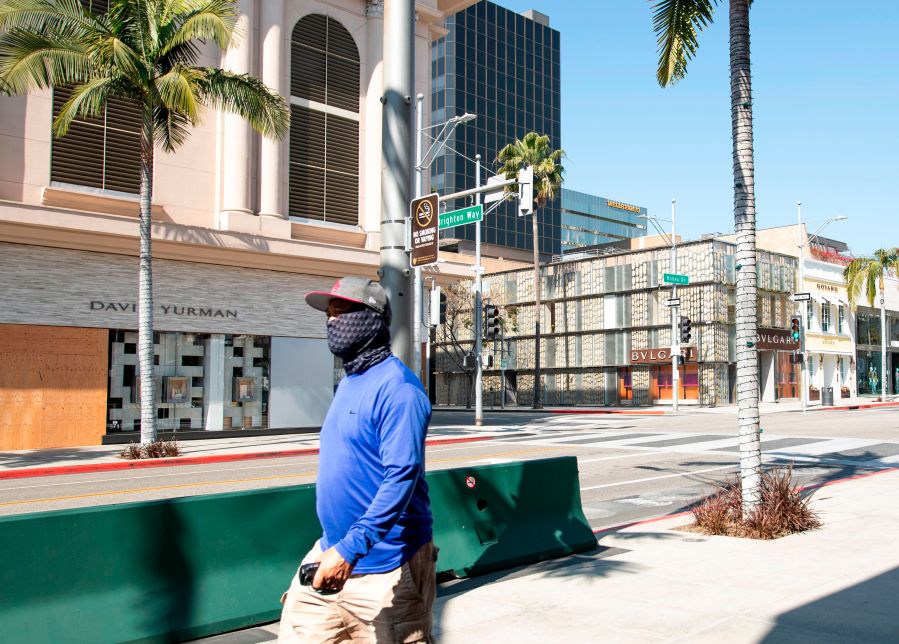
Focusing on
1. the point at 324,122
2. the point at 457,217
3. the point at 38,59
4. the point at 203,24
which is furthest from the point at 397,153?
the point at 324,122

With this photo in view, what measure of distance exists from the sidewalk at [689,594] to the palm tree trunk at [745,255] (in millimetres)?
895

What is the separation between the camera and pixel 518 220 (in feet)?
305

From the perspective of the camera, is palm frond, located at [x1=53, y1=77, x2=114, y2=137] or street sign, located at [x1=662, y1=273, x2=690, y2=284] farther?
street sign, located at [x1=662, y1=273, x2=690, y2=284]

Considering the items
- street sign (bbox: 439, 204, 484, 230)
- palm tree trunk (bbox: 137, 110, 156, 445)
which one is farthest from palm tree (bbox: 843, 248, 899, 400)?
palm tree trunk (bbox: 137, 110, 156, 445)

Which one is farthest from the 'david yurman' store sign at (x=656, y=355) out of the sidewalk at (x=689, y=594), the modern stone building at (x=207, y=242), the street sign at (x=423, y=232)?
the street sign at (x=423, y=232)

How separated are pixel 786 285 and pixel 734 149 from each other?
47294 mm

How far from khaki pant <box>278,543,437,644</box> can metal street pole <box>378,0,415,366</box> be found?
12.0 feet

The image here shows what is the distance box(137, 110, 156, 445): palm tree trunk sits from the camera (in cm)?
1889

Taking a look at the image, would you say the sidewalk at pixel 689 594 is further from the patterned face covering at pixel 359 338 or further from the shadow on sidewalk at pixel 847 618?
the patterned face covering at pixel 359 338

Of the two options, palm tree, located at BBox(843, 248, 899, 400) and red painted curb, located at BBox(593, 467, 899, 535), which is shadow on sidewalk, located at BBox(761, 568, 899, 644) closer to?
red painted curb, located at BBox(593, 467, 899, 535)

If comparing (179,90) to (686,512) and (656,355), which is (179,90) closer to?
(686,512)

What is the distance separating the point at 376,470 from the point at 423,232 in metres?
4.87

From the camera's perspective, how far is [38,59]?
1748 cm

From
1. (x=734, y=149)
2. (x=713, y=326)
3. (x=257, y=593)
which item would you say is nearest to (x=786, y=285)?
(x=713, y=326)
